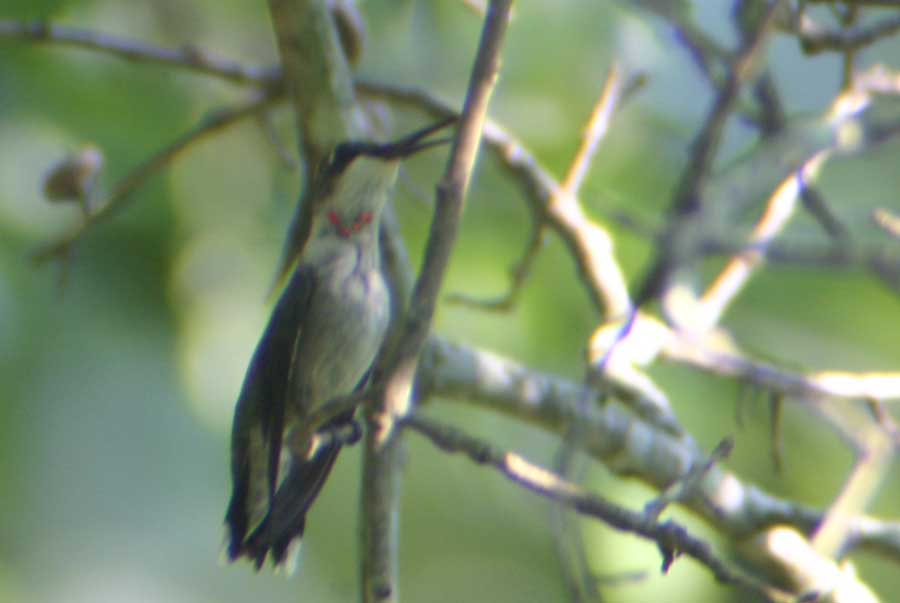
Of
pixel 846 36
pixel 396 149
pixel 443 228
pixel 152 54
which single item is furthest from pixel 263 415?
pixel 846 36

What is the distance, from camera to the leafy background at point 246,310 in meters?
5.95

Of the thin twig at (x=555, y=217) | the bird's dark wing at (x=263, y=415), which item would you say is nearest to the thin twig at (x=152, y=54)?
the thin twig at (x=555, y=217)

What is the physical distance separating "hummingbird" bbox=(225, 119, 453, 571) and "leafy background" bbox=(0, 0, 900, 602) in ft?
6.71

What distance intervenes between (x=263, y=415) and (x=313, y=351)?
215mm

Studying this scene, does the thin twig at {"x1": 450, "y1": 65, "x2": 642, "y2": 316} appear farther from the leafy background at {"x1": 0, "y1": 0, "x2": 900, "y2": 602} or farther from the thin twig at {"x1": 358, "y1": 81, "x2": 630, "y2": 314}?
the leafy background at {"x1": 0, "y1": 0, "x2": 900, "y2": 602}

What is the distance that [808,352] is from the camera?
6.09 metres

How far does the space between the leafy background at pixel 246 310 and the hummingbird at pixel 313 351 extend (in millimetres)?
2044

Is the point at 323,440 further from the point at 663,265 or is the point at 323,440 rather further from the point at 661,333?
the point at 663,265

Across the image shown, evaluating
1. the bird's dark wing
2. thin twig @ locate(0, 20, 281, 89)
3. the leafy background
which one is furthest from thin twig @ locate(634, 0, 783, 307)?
the leafy background

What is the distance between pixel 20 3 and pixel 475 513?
3.30 m

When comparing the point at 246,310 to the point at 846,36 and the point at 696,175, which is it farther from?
the point at 696,175

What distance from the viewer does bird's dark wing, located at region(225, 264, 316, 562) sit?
3.30m

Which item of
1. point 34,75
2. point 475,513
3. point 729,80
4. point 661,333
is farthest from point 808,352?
point 34,75

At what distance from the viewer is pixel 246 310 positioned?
19.7 ft
